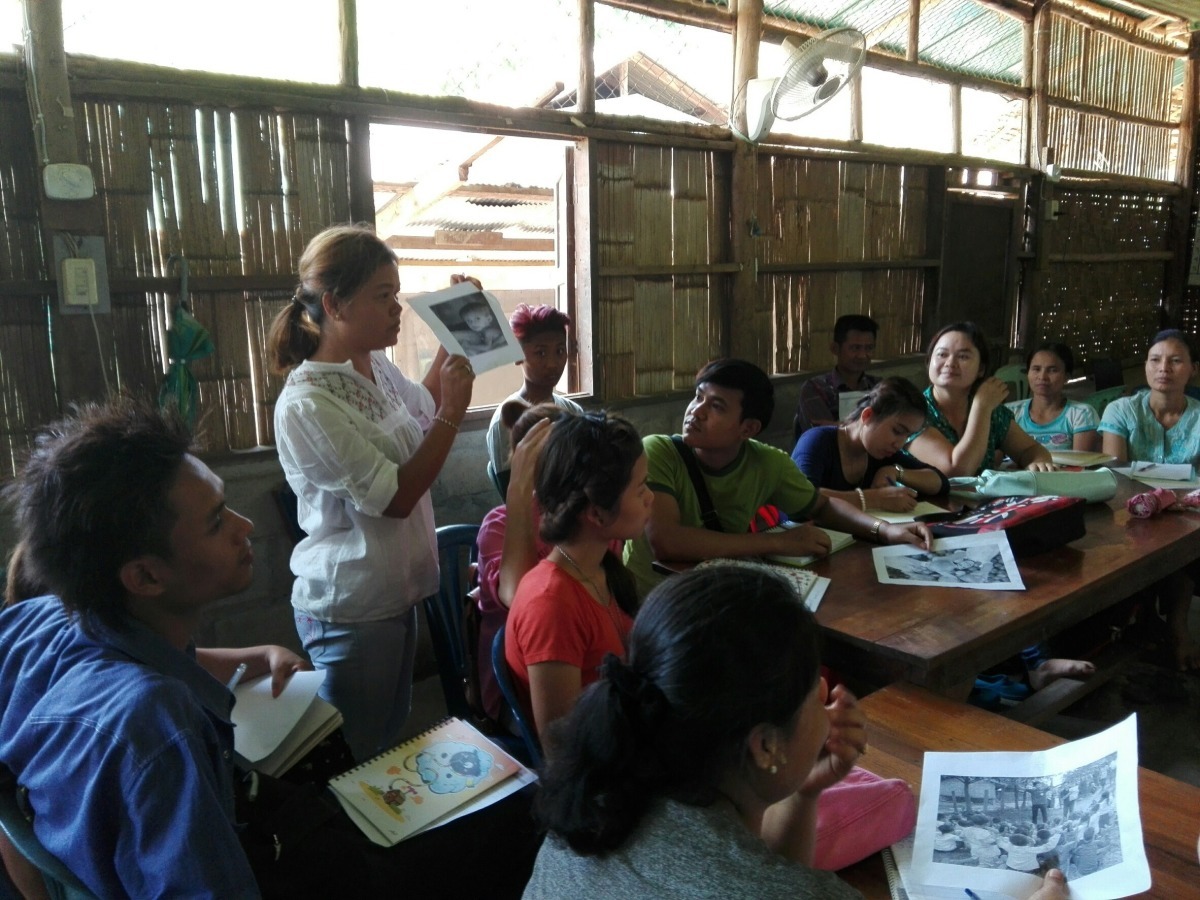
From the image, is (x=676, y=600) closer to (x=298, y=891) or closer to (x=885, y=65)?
(x=298, y=891)

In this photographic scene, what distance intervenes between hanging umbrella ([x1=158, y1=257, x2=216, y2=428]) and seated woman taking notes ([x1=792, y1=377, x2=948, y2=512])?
1956 mm

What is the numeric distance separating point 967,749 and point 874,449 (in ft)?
5.16

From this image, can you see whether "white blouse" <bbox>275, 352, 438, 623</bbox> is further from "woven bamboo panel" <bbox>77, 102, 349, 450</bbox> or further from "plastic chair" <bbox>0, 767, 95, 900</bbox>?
"woven bamboo panel" <bbox>77, 102, 349, 450</bbox>

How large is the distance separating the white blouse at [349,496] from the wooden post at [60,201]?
3.52ft

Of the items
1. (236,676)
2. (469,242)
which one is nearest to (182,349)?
(236,676)

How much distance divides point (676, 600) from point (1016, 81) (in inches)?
267

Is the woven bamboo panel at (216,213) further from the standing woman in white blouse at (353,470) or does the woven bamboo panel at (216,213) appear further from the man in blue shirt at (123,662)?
the man in blue shirt at (123,662)

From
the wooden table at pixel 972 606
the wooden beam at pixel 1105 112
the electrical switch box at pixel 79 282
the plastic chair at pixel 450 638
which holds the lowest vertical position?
the plastic chair at pixel 450 638

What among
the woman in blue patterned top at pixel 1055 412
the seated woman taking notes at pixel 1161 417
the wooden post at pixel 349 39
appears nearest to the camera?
the wooden post at pixel 349 39

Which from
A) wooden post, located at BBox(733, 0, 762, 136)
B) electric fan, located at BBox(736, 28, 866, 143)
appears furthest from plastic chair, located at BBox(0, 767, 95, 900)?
wooden post, located at BBox(733, 0, 762, 136)

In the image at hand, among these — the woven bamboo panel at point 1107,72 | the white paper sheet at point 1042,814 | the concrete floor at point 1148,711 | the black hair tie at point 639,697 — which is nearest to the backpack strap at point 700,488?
the white paper sheet at point 1042,814

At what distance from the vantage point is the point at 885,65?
5301 millimetres

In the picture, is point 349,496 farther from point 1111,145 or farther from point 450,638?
point 1111,145

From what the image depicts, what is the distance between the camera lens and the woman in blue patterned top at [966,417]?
3385 mm
